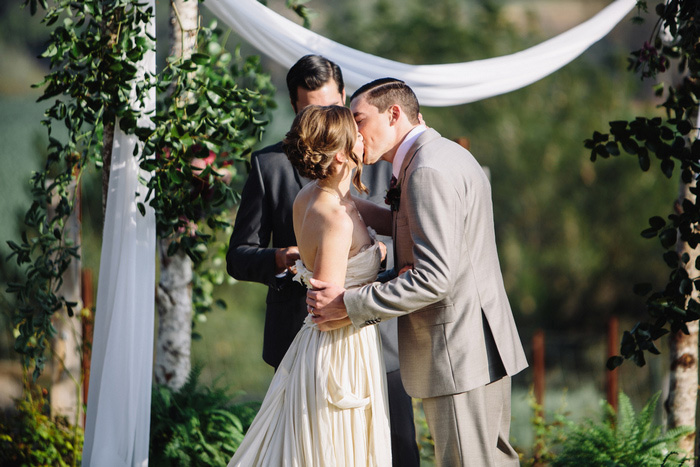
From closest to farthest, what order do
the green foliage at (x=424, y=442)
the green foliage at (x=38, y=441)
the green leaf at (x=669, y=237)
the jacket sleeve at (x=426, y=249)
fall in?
the jacket sleeve at (x=426, y=249), the green leaf at (x=669, y=237), the green foliage at (x=38, y=441), the green foliage at (x=424, y=442)

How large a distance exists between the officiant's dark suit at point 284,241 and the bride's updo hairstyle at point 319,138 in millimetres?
543

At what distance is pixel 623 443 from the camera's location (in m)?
3.44

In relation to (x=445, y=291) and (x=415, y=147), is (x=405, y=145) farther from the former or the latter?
(x=445, y=291)

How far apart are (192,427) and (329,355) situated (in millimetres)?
1431

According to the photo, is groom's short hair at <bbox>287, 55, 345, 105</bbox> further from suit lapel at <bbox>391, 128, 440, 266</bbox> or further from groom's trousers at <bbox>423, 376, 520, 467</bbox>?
groom's trousers at <bbox>423, 376, 520, 467</bbox>

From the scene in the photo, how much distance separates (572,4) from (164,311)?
8.58 meters

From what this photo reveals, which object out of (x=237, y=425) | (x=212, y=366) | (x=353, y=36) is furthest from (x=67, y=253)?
(x=353, y=36)

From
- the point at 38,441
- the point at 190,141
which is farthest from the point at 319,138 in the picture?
the point at 38,441

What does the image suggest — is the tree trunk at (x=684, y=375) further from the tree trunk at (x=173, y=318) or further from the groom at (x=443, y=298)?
the tree trunk at (x=173, y=318)

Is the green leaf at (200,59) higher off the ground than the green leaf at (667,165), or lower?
higher

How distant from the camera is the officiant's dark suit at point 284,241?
2.83 metres

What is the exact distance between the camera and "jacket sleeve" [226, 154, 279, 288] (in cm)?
289

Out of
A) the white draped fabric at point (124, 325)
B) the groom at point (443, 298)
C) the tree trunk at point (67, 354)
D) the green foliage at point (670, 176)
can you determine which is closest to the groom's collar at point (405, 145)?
the groom at point (443, 298)

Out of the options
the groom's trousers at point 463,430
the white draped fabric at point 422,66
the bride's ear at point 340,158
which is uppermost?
the white draped fabric at point 422,66
